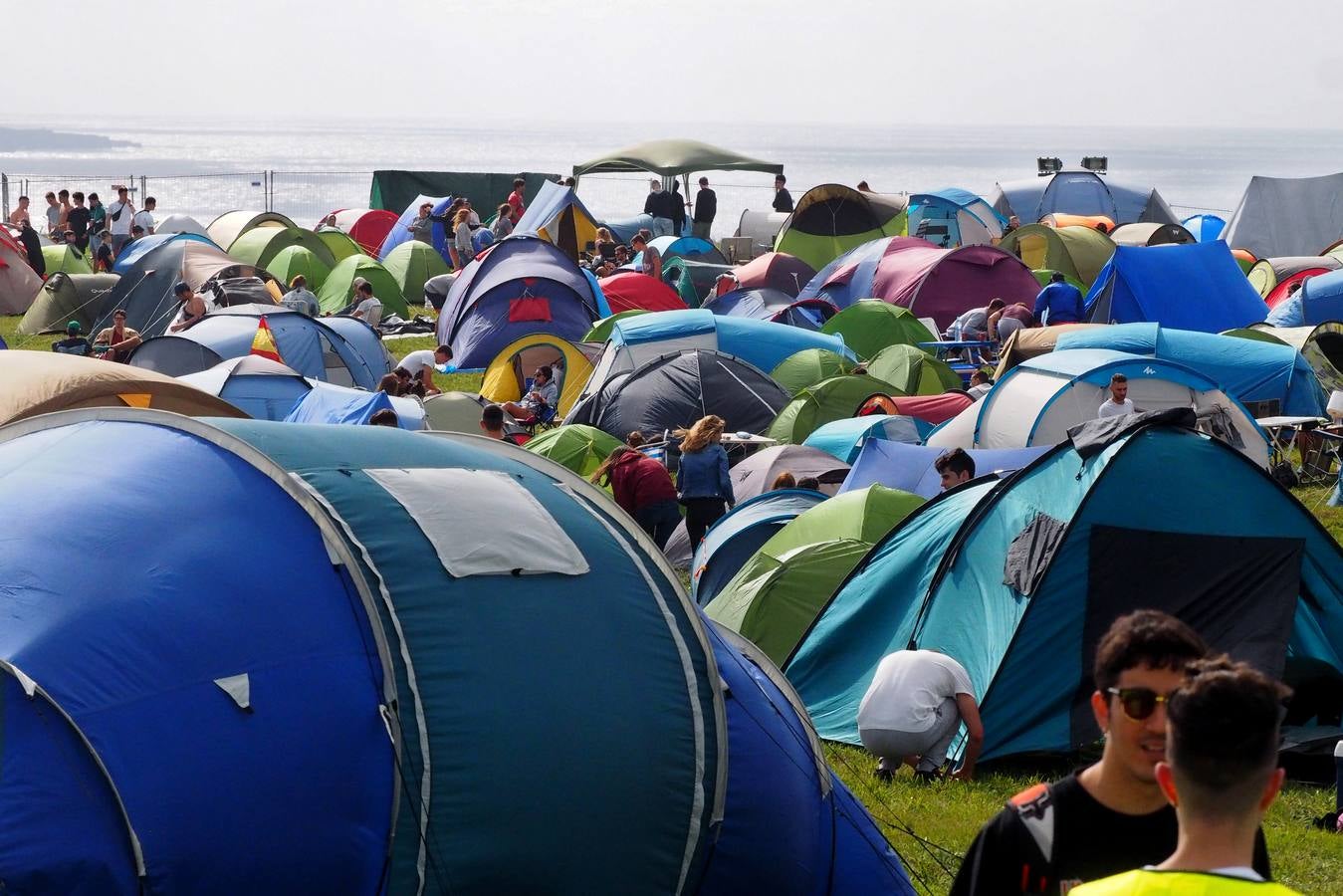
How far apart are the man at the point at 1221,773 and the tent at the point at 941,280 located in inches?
750

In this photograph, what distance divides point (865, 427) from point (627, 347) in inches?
154

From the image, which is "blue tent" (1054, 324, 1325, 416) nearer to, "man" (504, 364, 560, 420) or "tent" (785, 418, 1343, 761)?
"man" (504, 364, 560, 420)

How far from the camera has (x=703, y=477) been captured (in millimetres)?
11891

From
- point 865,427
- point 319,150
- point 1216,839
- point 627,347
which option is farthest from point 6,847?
point 319,150

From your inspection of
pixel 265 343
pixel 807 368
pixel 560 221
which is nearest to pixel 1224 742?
pixel 807 368

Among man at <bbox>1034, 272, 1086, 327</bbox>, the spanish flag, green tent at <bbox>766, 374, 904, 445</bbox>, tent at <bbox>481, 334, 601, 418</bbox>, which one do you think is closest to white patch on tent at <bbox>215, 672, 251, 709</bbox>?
green tent at <bbox>766, 374, 904, 445</bbox>

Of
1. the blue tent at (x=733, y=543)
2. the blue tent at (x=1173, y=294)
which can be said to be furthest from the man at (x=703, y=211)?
the blue tent at (x=733, y=543)

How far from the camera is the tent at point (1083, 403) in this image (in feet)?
46.2

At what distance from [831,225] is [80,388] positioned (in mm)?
18975

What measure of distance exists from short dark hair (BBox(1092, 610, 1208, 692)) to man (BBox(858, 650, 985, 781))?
4.67 m

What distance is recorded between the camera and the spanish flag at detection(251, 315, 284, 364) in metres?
17.1

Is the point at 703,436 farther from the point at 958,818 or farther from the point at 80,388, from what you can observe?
the point at 958,818

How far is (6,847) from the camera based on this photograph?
4.93 metres

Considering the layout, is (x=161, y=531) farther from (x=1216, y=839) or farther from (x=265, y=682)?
(x=1216, y=839)
